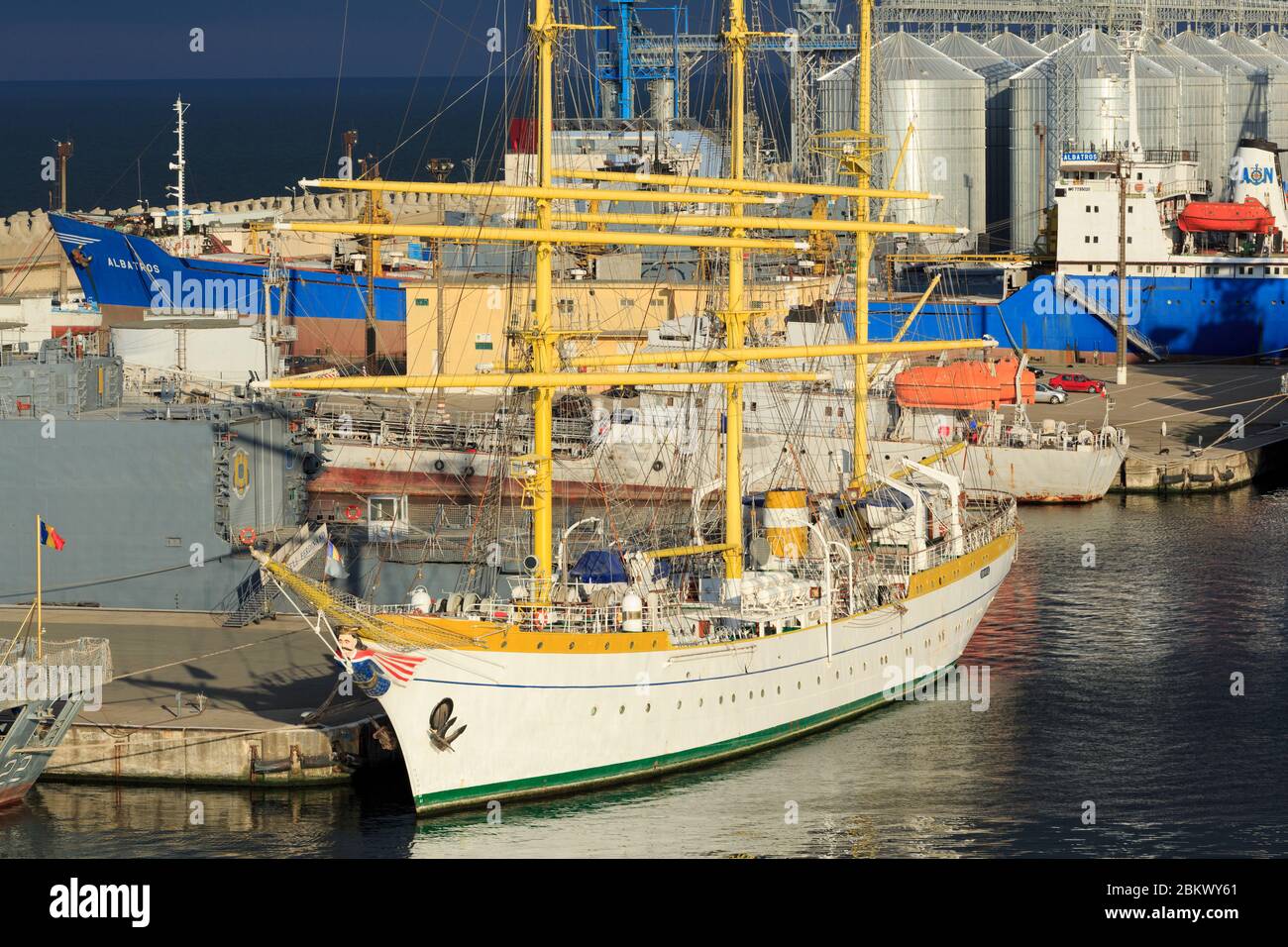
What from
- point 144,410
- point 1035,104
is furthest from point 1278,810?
point 1035,104

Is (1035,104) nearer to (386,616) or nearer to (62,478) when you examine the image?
(62,478)

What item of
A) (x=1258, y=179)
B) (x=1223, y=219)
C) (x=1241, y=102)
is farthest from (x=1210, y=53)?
(x=1223, y=219)

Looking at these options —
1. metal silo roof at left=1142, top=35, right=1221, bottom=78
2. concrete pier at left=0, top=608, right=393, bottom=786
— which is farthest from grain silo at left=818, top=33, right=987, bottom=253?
concrete pier at left=0, top=608, right=393, bottom=786

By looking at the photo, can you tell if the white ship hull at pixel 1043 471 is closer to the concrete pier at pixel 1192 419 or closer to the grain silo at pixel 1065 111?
the concrete pier at pixel 1192 419

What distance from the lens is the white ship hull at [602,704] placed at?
31.8m

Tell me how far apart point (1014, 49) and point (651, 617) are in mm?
84990

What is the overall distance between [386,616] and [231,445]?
1114cm

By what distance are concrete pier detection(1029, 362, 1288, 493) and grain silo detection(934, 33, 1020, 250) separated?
25.7 m

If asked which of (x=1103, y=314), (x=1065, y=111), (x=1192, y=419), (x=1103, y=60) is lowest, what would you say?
(x=1192, y=419)

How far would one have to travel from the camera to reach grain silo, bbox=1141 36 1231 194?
103812mm

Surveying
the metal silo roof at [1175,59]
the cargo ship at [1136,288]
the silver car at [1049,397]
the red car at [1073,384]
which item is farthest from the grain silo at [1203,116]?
the silver car at [1049,397]

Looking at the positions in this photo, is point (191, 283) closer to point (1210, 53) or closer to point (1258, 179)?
point (1258, 179)

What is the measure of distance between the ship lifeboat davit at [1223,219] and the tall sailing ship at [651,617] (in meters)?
43.2

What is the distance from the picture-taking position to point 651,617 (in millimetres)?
33844
